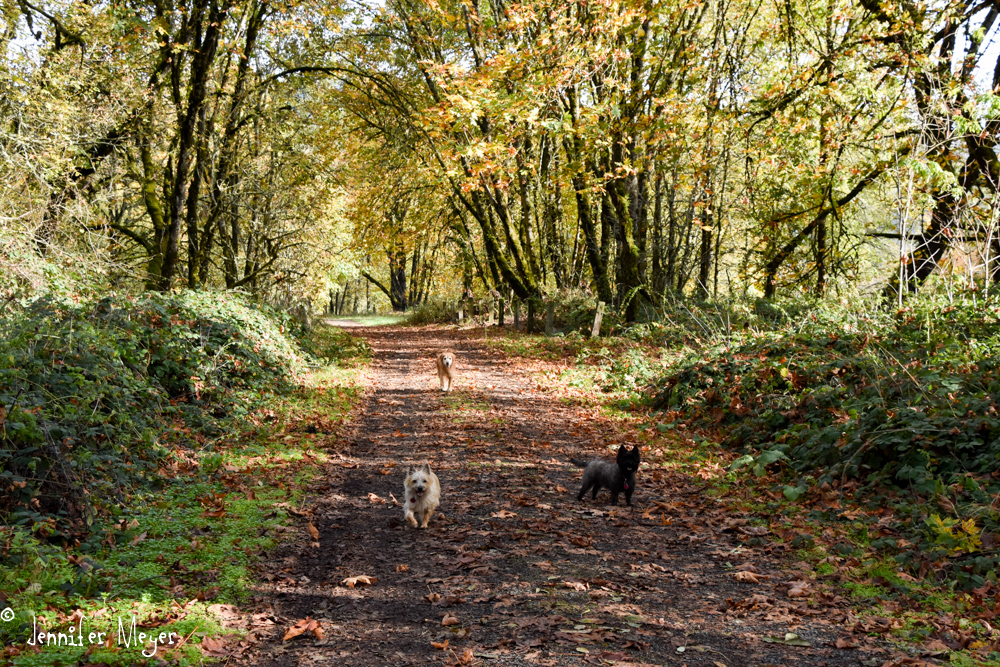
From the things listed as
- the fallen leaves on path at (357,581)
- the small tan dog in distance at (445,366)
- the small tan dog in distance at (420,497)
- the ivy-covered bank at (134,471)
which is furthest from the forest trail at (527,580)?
the small tan dog in distance at (445,366)

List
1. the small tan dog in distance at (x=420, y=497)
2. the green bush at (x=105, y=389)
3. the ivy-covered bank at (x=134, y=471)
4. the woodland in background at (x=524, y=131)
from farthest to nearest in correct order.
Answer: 1. the woodland in background at (x=524, y=131)
2. the small tan dog in distance at (x=420, y=497)
3. the green bush at (x=105, y=389)
4. the ivy-covered bank at (x=134, y=471)

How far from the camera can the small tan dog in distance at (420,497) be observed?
21.0 feet

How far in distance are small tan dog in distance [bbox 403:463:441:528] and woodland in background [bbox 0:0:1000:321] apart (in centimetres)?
578

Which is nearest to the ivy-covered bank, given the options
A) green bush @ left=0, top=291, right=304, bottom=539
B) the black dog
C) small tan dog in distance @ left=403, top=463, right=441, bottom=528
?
green bush @ left=0, top=291, right=304, bottom=539

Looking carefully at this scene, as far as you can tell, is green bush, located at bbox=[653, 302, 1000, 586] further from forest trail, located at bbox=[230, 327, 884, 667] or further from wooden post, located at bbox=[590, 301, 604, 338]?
wooden post, located at bbox=[590, 301, 604, 338]

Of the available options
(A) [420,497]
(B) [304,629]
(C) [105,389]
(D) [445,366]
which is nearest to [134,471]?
(C) [105,389]

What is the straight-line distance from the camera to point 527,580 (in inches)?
208

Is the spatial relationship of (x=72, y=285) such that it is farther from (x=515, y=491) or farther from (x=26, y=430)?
(x=515, y=491)

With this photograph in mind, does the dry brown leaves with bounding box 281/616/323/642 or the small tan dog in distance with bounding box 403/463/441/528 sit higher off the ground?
the small tan dog in distance with bounding box 403/463/441/528

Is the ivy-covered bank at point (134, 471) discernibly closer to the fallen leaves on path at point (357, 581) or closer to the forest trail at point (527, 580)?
the forest trail at point (527, 580)

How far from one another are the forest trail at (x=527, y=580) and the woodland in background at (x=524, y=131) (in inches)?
208

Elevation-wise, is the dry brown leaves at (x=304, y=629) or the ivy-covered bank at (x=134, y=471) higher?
the ivy-covered bank at (x=134, y=471)

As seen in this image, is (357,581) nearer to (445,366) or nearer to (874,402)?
(874,402)

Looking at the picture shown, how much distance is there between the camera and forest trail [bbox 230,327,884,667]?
422 centimetres
